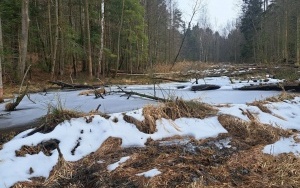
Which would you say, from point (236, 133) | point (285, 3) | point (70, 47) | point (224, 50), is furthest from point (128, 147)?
point (224, 50)

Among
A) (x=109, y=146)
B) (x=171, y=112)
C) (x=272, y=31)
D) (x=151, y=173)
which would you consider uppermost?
(x=272, y=31)

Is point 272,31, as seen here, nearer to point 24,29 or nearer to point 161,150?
point 24,29

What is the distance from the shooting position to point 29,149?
424cm

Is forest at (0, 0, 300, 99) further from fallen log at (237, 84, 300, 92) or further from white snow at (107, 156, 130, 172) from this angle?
fallen log at (237, 84, 300, 92)

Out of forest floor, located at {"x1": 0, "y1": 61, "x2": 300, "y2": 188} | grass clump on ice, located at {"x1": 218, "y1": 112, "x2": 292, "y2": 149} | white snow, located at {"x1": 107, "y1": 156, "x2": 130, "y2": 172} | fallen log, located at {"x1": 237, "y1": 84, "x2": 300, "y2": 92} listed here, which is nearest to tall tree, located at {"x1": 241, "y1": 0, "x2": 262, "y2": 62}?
fallen log, located at {"x1": 237, "y1": 84, "x2": 300, "y2": 92}

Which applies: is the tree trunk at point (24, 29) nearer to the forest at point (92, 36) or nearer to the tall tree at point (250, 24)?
the forest at point (92, 36)

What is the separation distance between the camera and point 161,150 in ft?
14.4

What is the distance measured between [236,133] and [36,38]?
780 inches

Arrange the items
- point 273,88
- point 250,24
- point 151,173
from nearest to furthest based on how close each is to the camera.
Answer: point 151,173 → point 273,88 → point 250,24

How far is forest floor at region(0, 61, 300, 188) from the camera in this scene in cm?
355

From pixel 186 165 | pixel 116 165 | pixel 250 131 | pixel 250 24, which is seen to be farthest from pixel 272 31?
pixel 116 165

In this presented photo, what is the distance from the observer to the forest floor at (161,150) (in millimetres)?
3555

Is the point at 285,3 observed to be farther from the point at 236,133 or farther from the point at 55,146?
the point at 55,146

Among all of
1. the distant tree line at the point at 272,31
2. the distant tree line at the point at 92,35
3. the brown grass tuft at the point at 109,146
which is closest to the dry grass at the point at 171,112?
the brown grass tuft at the point at 109,146
